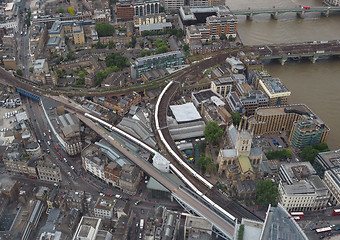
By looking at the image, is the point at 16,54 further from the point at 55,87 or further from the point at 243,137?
the point at 243,137

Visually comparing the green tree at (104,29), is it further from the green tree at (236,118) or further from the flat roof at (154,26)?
the green tree at (236,118)

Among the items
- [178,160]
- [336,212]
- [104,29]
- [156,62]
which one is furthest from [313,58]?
[104,29]

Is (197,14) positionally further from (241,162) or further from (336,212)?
(336,212)

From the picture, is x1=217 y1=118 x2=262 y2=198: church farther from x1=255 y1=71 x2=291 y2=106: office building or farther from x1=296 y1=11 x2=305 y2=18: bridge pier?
x1=296 y1=11 x2=305 y2=18: bridge pier

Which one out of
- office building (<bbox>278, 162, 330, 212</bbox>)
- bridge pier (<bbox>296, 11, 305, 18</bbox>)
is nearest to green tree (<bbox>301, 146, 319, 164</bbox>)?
office building (<bbox>278, 162, 330, 212</bbox>)

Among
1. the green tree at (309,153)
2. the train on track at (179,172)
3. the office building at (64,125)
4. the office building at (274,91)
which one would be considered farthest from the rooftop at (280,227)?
the office building at (64,125)

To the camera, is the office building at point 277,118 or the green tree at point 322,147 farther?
the office building at point 277,118
